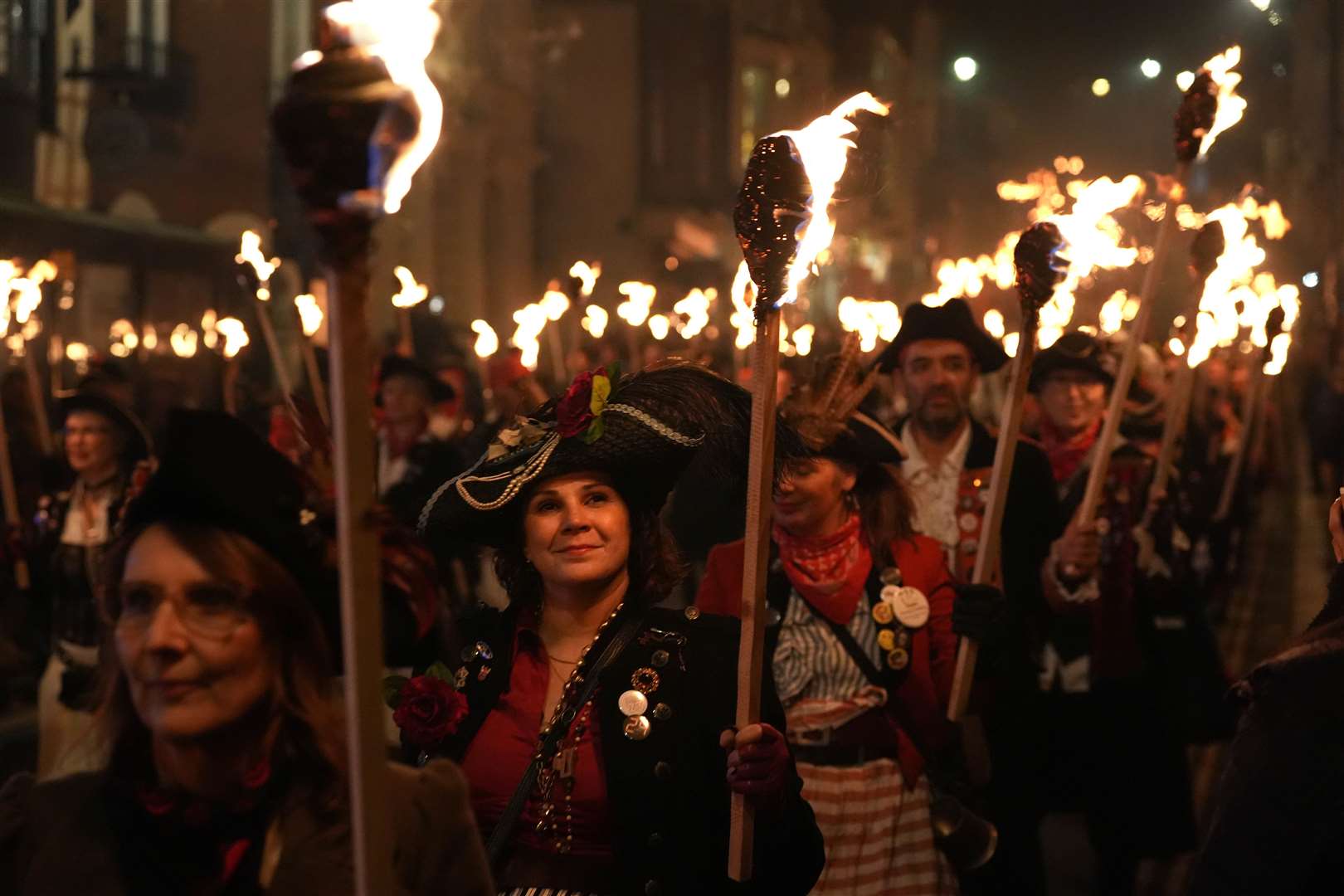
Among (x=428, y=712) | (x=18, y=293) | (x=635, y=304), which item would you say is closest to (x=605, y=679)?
(x=428, y=712)

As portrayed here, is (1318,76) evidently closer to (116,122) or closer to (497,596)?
(116,122)

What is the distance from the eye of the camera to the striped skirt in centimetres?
534

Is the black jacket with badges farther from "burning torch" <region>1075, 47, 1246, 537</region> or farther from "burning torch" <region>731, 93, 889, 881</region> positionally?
"burning torch" <region>1075, 47, 1246, 537</region>

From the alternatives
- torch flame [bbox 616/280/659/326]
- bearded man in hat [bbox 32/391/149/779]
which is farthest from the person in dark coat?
torch flame [bbox 616/280/659/326]

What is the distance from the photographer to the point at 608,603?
4.48 metres

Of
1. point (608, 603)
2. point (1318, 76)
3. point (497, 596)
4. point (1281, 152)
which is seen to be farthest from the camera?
point (1281, 152)

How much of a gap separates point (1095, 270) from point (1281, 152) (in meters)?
38.6

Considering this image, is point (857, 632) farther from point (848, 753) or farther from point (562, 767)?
point (562, 767)

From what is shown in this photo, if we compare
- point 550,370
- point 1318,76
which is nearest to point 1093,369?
point 550,370

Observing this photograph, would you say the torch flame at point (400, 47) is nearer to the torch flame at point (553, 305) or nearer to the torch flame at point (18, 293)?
the torch flame at point (18, 293)

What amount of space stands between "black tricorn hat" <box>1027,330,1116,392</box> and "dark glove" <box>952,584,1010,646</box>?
323 centimetres

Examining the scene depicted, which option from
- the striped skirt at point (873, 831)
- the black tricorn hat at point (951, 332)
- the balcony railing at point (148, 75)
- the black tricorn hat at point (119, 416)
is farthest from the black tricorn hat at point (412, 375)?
the balcony railing at point (148, 75)

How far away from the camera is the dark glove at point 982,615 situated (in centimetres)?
546

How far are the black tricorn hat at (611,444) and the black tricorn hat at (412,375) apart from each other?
20.5ft
